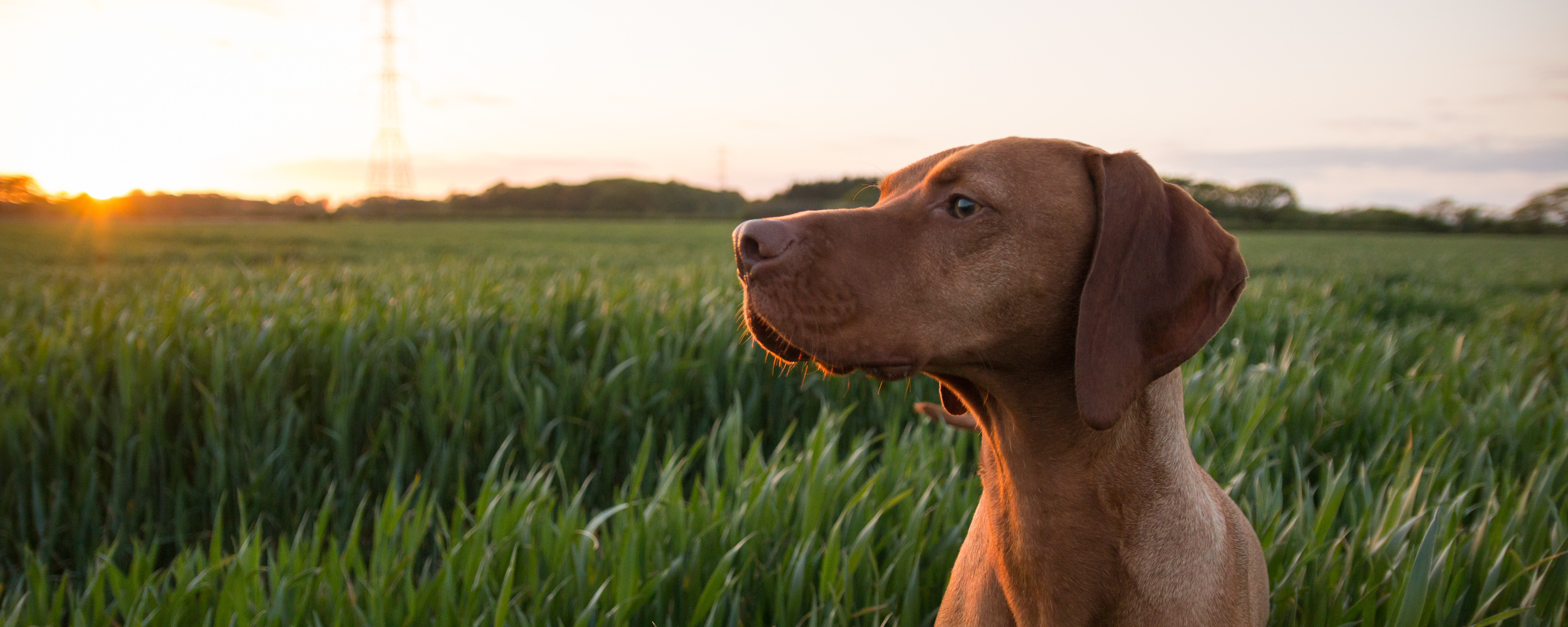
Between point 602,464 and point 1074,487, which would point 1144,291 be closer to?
point 1074,487

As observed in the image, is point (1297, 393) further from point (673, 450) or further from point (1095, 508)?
point (673, 450)

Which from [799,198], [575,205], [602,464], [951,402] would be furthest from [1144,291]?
[575,205]

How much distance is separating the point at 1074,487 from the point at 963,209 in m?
0.62

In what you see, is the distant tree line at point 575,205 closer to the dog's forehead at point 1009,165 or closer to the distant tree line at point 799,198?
the distant tree line at point 799,198

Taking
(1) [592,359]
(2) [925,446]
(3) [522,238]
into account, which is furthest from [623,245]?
(2) [925,446]

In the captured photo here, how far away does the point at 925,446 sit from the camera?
10.4 feet

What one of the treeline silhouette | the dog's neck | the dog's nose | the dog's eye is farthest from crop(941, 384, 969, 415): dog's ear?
the treeline silhouette

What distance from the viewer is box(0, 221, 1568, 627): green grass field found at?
215cm

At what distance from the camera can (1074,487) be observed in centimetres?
158

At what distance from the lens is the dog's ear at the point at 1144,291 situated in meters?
1.44

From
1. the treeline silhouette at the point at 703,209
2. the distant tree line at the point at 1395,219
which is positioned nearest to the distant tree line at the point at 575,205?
the treeline silhouette at the point at 703,209

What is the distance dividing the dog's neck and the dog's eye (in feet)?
1.16

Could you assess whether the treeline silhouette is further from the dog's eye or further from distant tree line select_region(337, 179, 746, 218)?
the dog's eye

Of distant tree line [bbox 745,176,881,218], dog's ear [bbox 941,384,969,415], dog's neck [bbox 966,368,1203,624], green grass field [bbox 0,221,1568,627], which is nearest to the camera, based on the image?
dog's neck [bbox 966,368,1203,624]
